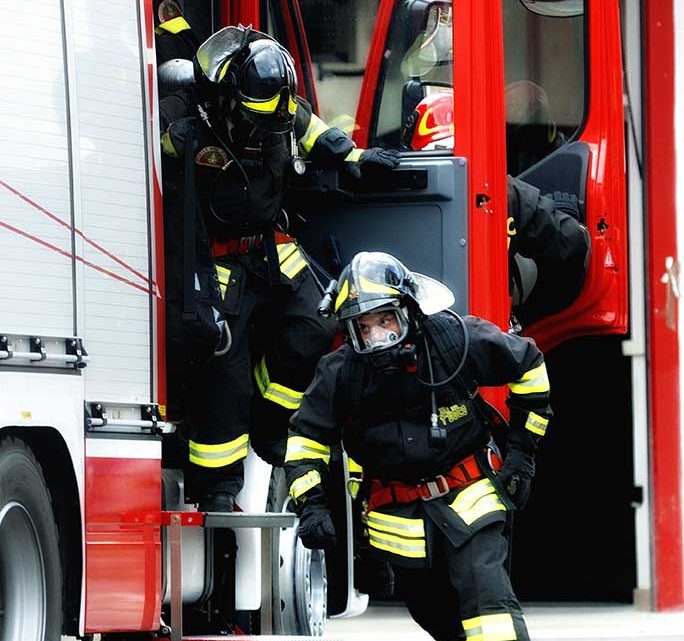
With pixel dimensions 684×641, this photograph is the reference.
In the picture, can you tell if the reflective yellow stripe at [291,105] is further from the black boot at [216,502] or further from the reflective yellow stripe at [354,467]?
the black boot at [216,502]

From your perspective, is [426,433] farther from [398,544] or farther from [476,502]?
[398,544]

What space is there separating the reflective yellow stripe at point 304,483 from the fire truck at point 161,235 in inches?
14.8

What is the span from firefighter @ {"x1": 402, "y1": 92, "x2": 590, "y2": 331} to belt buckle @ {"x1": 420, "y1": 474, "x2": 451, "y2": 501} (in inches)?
51.2

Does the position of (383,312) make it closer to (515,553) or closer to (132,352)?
(132,352)

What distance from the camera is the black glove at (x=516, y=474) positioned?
19.9ft

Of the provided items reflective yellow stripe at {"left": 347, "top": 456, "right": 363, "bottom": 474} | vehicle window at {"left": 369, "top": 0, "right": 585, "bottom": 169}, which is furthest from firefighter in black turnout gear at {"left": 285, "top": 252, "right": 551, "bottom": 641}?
vehicle window at {"left": 369, "top": 0, "right": 585, "bottom": 169}

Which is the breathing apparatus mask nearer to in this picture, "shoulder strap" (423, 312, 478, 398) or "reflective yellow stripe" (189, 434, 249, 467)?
"shoulder strap" (423, 312, 478, 398)

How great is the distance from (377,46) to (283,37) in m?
0.37

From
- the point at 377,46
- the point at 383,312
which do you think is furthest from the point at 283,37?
the point at 383,312

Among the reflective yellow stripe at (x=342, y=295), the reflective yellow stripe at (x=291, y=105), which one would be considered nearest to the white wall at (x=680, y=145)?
the reflective yellow stripe at (x=291, y=105)

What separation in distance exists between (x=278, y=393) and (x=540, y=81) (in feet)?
6.16

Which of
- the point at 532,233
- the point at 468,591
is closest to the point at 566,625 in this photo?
the point at 532,233

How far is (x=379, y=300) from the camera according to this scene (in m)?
5.77

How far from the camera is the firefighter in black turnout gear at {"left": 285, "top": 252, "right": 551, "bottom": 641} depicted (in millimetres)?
5844
